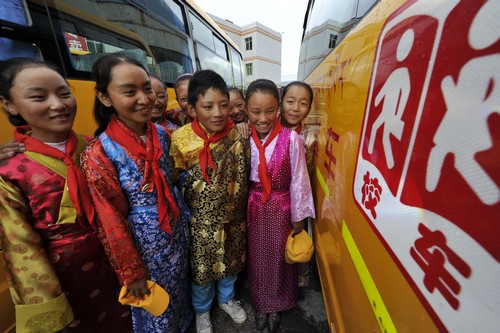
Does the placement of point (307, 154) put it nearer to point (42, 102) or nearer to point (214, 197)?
point (214, 197)

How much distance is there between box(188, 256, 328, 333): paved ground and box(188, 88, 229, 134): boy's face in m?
1.58

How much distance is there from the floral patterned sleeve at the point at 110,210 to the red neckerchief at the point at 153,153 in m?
0.10

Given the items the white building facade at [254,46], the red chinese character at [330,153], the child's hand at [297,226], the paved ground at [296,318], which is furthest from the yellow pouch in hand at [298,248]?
the white building facade at [254,46]

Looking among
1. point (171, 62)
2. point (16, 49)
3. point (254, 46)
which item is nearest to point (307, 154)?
point (16, 49)

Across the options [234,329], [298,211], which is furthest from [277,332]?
[298,211]

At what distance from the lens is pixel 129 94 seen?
3.58 ft

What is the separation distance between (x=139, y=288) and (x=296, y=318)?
1316mm

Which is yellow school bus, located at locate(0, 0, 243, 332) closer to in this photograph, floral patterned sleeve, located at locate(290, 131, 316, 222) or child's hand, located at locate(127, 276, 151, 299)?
child's hand, located at locate(127, 276, 151, 299)

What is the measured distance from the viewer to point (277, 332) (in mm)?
1680

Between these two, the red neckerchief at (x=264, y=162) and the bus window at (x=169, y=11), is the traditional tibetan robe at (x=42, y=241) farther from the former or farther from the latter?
the bus window at (x=169, y=11)

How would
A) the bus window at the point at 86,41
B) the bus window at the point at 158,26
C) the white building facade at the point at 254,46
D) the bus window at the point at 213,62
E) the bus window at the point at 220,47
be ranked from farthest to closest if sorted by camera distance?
the white building facade at the point at 254,46
the bus window at the point at 220,47
the bus window at the point at 213,62
the bus window at the point at 158,26
the bus window at the point at 86,41

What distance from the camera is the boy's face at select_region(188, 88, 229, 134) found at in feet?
4.26

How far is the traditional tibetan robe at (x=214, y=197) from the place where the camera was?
1.41 m

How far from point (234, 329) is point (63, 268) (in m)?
1.31
